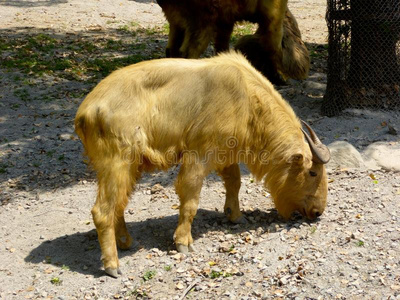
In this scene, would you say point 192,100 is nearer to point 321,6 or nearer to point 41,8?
point 41,8

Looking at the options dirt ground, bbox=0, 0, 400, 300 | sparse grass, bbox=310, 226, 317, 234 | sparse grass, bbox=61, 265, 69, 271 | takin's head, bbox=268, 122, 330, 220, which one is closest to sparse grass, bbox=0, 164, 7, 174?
dirt ground, bbox=0, 0, 400, 300

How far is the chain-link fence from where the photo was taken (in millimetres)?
9039

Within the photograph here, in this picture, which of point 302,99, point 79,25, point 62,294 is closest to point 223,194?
point 62,294

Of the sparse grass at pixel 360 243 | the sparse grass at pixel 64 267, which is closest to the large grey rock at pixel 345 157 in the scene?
the sparse grass at pixel 360 243

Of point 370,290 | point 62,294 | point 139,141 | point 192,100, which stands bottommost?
point 62,294

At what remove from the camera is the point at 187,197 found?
237 inches

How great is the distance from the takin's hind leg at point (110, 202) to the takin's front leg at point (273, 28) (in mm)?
5872

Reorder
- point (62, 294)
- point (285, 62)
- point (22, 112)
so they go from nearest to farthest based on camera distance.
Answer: point (62, 294), point (22, 112), point (285, 62)

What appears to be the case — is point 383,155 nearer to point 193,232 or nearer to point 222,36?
point 193,232

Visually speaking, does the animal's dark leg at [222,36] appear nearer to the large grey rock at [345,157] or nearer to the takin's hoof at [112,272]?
the large grey rock at [345,157]

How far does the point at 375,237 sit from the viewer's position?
5871mm

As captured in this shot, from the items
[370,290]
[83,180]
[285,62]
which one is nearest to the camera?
[370,290]

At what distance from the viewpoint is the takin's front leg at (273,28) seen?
34.5 ft

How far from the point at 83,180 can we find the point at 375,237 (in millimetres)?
4126
